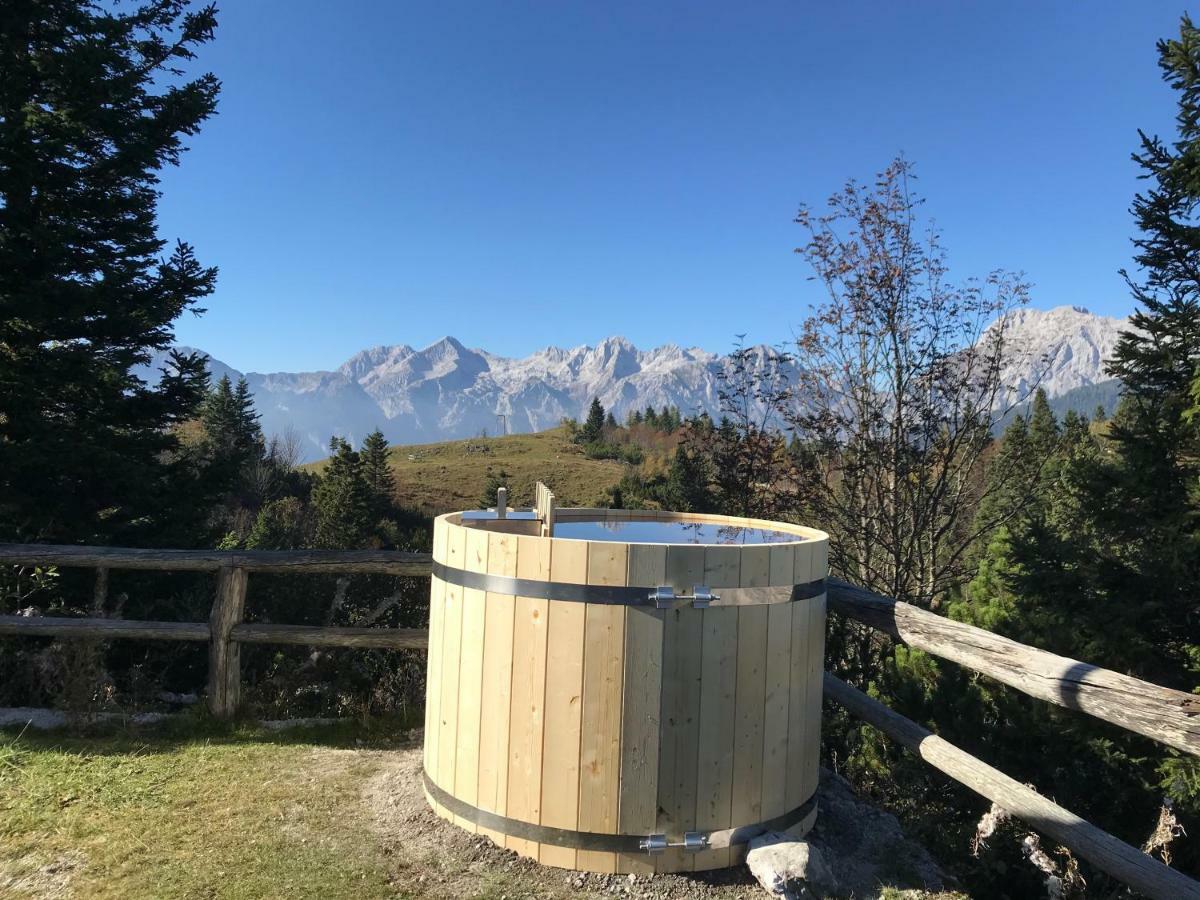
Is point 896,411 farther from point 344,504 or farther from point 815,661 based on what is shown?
point 344,504

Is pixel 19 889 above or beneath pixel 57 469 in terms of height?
beneath

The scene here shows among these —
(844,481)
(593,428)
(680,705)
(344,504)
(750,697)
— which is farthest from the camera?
(593,428)

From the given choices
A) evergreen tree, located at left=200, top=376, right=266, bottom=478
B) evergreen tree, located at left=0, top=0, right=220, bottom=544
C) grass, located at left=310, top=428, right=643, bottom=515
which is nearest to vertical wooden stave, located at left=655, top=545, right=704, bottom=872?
evergreen tree, located at left=0, top=0, right=220, bottom=544

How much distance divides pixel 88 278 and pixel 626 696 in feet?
28.5

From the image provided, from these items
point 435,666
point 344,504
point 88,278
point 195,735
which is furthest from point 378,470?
point 435,666

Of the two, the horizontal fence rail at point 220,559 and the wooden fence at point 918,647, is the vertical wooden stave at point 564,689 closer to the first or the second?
the wooden fence at point 918,647

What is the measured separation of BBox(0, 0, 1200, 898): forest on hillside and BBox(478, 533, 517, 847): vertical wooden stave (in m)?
2.12

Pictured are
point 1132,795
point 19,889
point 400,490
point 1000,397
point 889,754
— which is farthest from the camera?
point 400,490

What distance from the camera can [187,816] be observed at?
3324mm

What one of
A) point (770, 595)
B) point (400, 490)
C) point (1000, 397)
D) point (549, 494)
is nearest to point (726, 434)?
point (1000, 397)

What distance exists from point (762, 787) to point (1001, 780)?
1.01 metres

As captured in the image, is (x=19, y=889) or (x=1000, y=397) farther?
(x=1000, y=397)

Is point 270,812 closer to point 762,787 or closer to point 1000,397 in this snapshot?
point 762,787

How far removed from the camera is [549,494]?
3738mm
